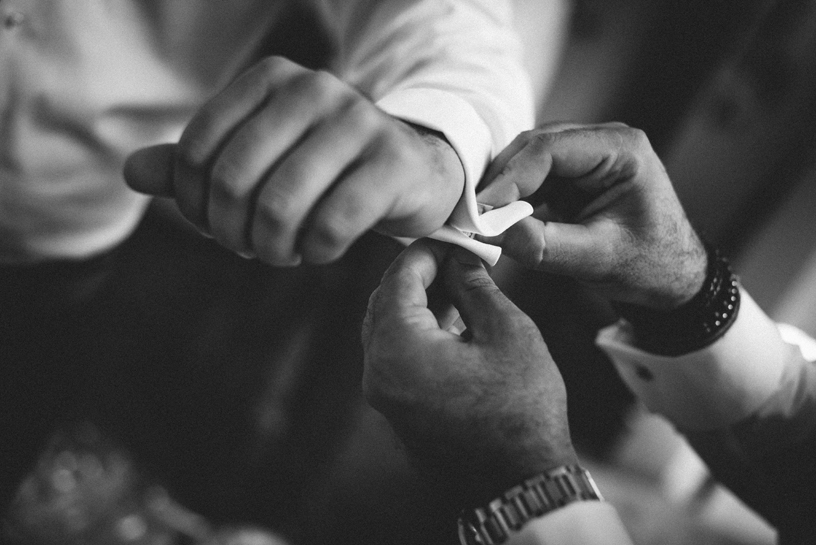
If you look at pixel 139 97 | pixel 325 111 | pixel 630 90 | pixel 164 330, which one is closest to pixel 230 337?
pixel 164 330

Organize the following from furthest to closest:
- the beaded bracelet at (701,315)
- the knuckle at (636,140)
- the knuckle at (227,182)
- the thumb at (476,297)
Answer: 1. the beaded bracelet at (701,315)
2. the knuckle at (636,140)
3. the thumb at (476,297)
4. the knuckle at (227,182)

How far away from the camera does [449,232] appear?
1.61 feet

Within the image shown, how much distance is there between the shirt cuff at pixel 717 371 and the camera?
28.3 inches

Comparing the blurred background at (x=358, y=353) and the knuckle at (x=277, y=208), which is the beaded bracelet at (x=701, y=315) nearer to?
the blurred background at (x=358, y=353)

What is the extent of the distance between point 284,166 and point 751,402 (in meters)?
0.73

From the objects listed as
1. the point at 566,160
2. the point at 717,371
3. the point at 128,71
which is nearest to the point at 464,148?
the point at 566,160

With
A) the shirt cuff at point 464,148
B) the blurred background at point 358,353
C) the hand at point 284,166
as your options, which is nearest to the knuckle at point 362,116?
the hand at point 284,166

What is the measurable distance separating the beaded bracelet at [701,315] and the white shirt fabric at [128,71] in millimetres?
311

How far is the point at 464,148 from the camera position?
50 cm

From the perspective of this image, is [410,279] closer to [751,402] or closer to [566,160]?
[566,160]

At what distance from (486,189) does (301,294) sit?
1154mm

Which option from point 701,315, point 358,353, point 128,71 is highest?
point 701,315

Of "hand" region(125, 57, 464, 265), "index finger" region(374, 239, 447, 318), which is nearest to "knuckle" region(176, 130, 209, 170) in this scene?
"hand" region(125, 57, 464, 265)

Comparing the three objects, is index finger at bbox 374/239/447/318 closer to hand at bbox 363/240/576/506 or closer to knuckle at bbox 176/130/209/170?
hand at bbox 363/240/576/506
